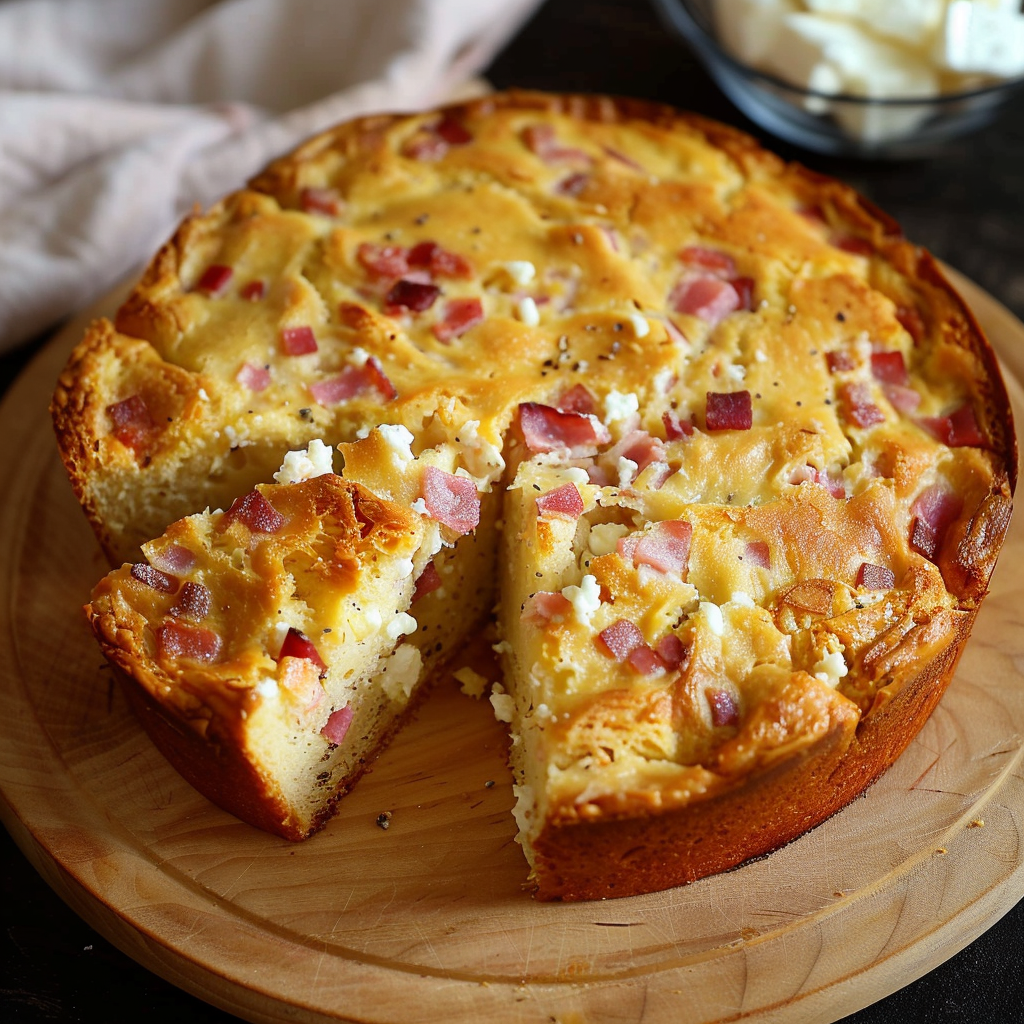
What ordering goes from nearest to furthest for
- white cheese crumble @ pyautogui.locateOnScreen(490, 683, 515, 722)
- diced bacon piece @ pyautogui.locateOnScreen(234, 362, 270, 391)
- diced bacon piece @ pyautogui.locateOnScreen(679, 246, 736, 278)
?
white cheese crumble @ pyautogui.locateOnScreen(490, 683, 515, 722)
diced bacon piece @ pyautogui.locateOnScreen(234, 362, 270, 391)
diced bacon piece @ pyautogui.locateOnScreen(679, 246, 736, 278)

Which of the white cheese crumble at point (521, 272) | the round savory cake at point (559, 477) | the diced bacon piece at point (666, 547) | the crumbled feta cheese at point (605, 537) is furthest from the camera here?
the white cheese crumble at point (521, 272)

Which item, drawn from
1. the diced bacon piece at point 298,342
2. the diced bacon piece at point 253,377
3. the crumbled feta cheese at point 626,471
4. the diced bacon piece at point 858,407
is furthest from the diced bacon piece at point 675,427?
the diced bacon piece at point 253,377

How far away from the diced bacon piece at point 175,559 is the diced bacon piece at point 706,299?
193 centimetres

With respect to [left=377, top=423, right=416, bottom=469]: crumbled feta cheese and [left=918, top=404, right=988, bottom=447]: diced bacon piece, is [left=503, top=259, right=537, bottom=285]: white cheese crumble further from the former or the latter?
[left=918, top=404, right=988, bottom=447]: diced bacon piece

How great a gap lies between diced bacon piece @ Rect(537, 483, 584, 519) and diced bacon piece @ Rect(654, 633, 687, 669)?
0.53 meters

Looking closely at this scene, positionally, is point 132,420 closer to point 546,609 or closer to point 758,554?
point 546,609

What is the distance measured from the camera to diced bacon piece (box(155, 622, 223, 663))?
11.2 ft

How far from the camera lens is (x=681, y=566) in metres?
3.54

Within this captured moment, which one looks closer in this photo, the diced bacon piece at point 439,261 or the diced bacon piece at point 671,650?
the diced bacon piece at point 671,650

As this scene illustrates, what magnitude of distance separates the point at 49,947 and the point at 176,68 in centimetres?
395

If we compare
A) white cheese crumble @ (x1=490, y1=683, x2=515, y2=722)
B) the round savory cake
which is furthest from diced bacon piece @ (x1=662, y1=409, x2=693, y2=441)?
white cheese crumble @ (x1=490, y1=683, x2=515, y2=722)

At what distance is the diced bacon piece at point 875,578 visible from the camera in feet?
11.5

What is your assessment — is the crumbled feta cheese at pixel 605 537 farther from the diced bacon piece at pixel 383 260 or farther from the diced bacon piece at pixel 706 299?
the diced bacon piece at pixel 383 260

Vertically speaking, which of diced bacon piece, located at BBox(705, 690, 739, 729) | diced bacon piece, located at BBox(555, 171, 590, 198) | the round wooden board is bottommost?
the round wooden board
